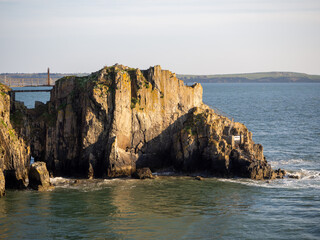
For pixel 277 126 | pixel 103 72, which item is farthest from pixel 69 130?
pixel 277 126

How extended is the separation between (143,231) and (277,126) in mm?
67112

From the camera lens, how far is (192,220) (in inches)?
1695

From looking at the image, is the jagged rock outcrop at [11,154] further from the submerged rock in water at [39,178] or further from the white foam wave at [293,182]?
the white foam wave at [293,182]

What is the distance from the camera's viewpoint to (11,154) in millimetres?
54562

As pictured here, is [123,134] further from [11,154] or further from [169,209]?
[169,209]

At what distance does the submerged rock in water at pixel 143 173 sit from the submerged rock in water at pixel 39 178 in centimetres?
1036

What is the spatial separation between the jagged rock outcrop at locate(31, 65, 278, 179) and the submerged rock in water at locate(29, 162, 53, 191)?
6164 millimetres

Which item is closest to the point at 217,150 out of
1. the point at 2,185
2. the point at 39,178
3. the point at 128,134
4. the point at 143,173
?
the point at 143,173

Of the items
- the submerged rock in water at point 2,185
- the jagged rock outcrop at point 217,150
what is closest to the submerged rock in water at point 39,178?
the submerged rock in water at point 2,185

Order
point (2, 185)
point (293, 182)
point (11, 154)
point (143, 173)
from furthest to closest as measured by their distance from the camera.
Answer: point (143, 173), point (293, 182), point (11, 154), point (2, 185)

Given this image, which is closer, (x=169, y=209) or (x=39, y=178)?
(x=169, y=209)

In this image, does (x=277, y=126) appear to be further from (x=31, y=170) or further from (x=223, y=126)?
(x=31, y=170)

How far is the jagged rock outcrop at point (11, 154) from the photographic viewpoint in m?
53.8

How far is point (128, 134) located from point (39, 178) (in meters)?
12.9
